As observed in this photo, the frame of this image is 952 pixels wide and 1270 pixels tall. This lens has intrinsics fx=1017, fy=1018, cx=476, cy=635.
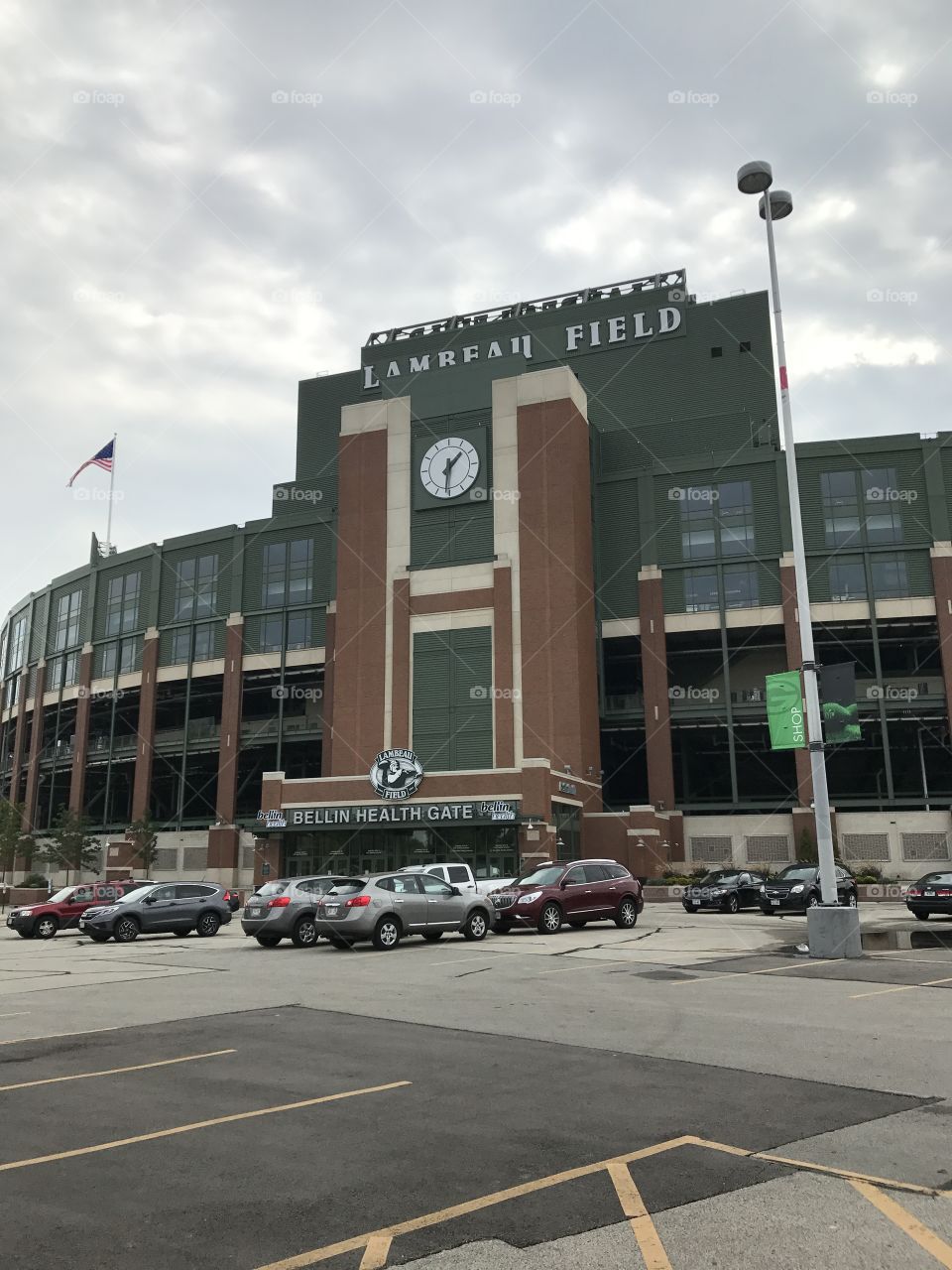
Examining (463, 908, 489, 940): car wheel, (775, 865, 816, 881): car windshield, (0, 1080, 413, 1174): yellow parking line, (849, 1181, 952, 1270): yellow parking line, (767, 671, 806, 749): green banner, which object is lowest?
(0, 1080, 413, 1174): yellow parking line

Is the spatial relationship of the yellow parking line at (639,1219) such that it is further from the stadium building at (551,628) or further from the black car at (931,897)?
the stadium building at (551,628)

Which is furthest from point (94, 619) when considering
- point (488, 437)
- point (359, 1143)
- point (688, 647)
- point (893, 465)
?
point (359, 1143)

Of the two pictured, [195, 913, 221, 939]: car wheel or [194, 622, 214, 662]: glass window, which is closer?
[195, 913, 221, 939]: car wheel

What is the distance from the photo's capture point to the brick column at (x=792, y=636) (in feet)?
161

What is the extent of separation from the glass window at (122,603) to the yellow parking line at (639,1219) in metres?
64.5

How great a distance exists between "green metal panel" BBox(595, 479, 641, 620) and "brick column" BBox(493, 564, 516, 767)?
7.72 m

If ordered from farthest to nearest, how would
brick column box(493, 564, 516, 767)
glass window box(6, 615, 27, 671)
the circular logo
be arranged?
glass window box(6, 615, 27, 671) < brick column box(493, 564, 516, 767) < the circular logo

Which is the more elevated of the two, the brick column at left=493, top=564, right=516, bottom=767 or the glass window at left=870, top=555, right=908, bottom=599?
the glass window at left=870, top=555, right=908, bottom=599

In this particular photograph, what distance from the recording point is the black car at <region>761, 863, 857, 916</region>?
31.0 metres

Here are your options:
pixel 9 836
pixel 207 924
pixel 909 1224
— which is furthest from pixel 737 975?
pixel 9 836

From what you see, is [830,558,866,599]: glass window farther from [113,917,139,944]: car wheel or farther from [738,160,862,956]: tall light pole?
[113,917,139,944]: car wheel

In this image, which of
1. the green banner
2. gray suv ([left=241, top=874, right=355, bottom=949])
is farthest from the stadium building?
the green banner

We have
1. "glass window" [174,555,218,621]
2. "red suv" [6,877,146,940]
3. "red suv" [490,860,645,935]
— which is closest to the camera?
"red suv" [490,860,645,935]

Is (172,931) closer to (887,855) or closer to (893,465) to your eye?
(887,855)
